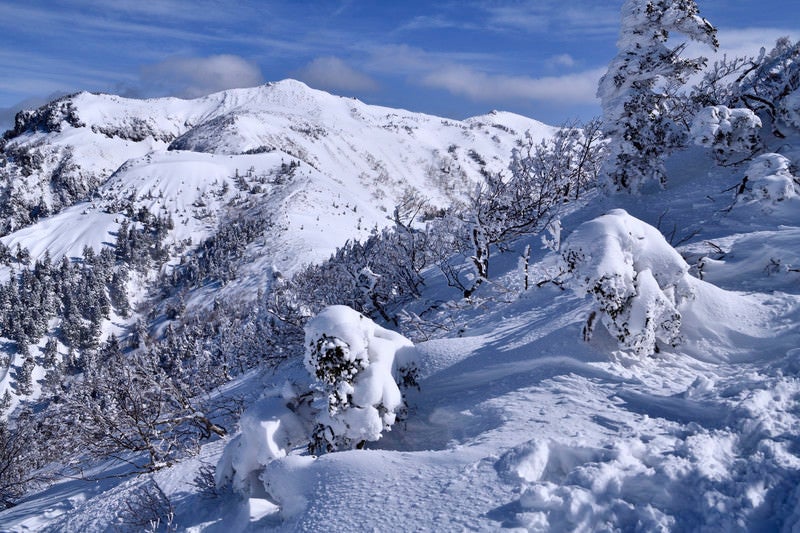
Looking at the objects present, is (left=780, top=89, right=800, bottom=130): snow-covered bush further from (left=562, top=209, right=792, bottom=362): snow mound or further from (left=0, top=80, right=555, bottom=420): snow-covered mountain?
(left=0, top=80, right=555, bottom=420): snow-covered mountain

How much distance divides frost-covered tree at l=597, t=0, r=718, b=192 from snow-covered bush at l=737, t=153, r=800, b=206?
2278mm

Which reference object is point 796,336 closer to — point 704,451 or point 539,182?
point 704,451

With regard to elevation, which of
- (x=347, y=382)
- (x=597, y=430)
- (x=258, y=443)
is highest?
(x=347, y=382)

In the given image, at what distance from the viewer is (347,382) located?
5.32 metres

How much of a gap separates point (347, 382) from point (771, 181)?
28.5ft

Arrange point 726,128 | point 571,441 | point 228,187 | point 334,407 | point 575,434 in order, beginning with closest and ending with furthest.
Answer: point 571,441, point 575,434, point 334,407, point 726,128, point 228,187

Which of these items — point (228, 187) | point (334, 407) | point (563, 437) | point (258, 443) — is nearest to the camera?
point (563, 437)

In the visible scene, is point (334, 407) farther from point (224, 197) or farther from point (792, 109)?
point (224, 197)

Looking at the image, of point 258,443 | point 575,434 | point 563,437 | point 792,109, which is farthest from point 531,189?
point 258,443

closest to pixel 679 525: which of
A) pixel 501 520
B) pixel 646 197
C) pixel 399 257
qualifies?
pixel 501 520

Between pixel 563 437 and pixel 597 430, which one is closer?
pixel 563 437

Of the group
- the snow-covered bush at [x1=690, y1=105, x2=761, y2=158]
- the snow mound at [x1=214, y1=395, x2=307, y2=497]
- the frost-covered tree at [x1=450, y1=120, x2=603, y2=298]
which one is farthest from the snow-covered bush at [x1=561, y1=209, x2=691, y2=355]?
the snow-covered bush at [x1=690, y1=105, x2=761, y2=158]

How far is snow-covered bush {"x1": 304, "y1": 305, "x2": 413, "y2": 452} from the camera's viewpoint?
5316 millimetres

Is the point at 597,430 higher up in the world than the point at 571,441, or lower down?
lower down
